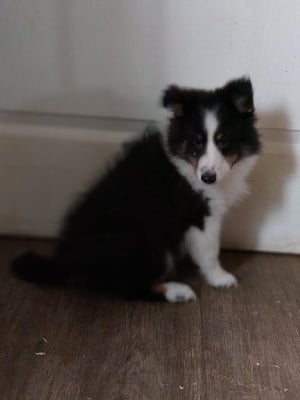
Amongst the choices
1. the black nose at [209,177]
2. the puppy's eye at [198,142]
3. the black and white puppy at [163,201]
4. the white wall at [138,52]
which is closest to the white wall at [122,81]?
the white wall at [138,52]

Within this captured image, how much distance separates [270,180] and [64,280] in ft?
2.74

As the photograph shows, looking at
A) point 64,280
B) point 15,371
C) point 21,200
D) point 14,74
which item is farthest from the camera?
point 21,200

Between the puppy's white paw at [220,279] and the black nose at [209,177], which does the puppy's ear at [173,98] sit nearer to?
the black nose at [209,177]

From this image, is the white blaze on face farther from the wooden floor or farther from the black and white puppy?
the wooden floor

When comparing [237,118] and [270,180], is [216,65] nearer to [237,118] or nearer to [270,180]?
[237,118]

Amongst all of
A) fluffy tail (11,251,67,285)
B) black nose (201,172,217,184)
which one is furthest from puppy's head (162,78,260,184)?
fluffy tail (11,251,67,285)

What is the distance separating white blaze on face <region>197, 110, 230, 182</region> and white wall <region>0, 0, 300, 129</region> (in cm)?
28

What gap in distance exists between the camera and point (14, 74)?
183 centimetres

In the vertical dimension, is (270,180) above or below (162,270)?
above

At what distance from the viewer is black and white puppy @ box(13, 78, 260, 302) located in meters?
1.57

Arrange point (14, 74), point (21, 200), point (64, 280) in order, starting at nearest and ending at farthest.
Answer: point (64, 280) < point (14, 74) < point (21, 200)

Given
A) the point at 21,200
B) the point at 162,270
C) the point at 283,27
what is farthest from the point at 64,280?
the point at 283,27

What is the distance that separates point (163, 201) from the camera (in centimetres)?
166

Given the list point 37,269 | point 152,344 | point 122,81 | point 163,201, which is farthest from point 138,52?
point 152,344
